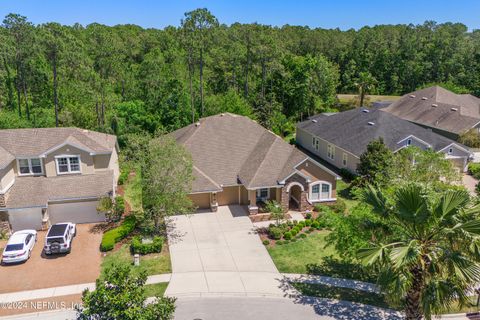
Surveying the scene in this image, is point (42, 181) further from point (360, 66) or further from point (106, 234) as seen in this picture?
point (360, 66)

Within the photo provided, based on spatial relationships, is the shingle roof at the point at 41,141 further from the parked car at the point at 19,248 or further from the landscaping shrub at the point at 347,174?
the landscaping shrub at the point at 347,174

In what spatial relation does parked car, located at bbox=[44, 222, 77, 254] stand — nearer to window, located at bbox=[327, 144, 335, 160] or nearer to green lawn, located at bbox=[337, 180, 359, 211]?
green lawn, located at bbox=[337, 180, 359, 211]

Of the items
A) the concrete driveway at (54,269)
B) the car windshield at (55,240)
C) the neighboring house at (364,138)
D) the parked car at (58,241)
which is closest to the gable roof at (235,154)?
the neighboring house at (364,138)

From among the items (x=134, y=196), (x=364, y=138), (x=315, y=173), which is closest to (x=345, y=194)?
(x=315, y=173)

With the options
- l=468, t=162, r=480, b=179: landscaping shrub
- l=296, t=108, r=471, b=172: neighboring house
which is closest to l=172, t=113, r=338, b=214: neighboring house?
l=296, t=108, r=471, b=172: neighboring house

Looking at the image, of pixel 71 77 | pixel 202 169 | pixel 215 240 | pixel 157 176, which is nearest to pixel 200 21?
pixel 71 77
